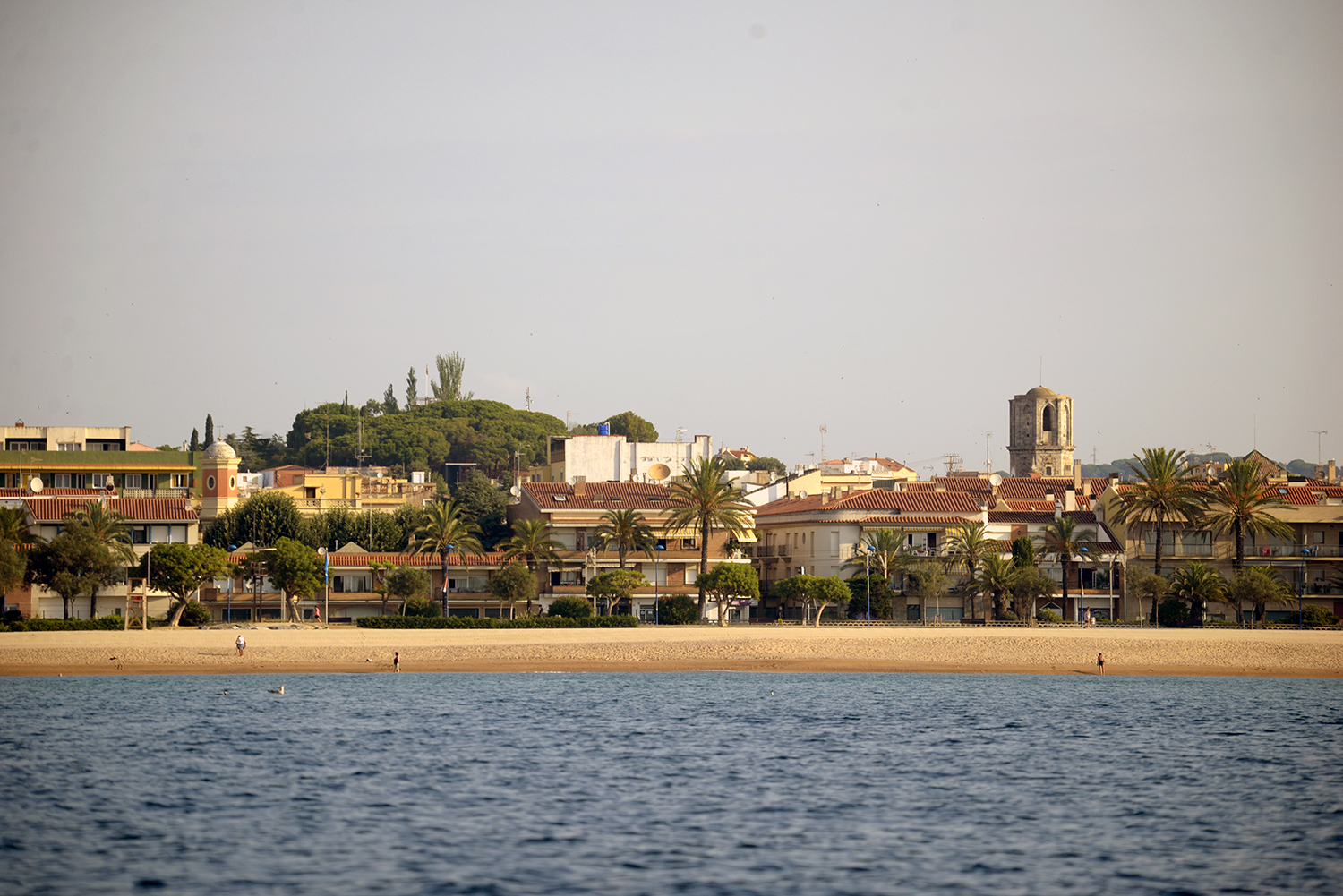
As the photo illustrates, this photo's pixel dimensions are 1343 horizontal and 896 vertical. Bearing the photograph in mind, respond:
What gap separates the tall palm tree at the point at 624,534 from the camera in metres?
96.8

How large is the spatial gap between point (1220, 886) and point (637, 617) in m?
66.7

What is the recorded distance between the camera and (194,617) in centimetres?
8850

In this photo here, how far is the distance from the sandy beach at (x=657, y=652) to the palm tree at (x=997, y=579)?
49.9ft

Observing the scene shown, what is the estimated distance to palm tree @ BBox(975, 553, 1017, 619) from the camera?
96000 mm

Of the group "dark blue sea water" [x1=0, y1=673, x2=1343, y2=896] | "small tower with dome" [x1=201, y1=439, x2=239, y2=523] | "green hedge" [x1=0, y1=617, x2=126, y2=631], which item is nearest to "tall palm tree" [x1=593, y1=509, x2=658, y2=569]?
"small tower with dome" [x1=201, y1=439, x2=239, y2=523]

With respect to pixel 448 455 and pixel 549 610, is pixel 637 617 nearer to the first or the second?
pixel 549 610

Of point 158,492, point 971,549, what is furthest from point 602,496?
point 158,492

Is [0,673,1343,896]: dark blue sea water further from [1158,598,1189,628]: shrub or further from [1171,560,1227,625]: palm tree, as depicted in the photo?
[1158,598,1189,628]: shrub

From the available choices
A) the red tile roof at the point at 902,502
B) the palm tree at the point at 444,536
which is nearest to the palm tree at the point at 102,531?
the palm tree at the point at 444,536

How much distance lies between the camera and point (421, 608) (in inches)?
3553

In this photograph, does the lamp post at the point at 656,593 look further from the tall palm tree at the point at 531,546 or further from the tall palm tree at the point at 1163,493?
the tall palm tree at the point at 1163,493

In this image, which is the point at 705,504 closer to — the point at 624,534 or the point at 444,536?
the point at 624,534

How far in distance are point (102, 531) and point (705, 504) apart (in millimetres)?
37451

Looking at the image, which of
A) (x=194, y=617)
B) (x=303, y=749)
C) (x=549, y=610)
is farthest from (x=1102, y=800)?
(x=194, y=617)
